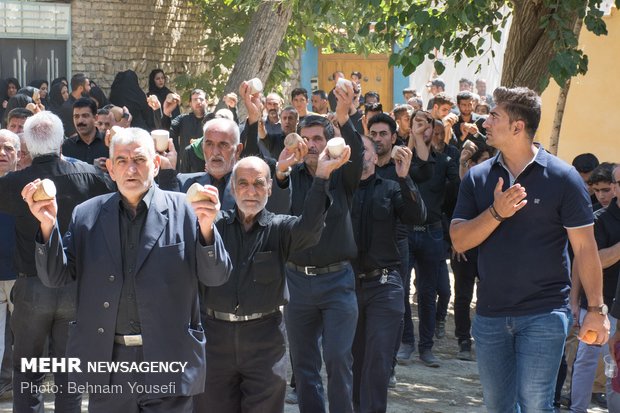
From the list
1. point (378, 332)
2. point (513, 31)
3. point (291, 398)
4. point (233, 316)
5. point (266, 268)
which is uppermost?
point (513, 31)

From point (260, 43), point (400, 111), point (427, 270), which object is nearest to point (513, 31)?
point (400, 111)

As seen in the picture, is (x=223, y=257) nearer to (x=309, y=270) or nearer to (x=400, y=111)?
(x=309, y=270)

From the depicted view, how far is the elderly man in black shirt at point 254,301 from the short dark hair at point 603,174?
271cm

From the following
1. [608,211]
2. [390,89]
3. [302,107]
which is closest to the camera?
[608,211]

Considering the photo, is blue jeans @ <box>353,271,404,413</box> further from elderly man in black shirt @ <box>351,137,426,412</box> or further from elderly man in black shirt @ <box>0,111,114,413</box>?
elderly man in black shirt @ <box>0,111,114,413</box>

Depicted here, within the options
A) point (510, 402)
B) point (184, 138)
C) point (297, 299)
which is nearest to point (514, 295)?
point (510, 402)

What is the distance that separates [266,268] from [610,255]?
2525 mm

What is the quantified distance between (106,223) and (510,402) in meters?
2.22

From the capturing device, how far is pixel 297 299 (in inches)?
263

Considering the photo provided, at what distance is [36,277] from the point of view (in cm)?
661

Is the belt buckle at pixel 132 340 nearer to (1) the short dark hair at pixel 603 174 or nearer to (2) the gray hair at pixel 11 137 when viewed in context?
(2) the gray hair at pixel 11 137

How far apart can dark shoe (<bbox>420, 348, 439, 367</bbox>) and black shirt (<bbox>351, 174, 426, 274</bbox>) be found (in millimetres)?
2273

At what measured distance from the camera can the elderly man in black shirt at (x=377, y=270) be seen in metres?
7.08

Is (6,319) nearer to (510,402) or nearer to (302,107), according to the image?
(510,402)
